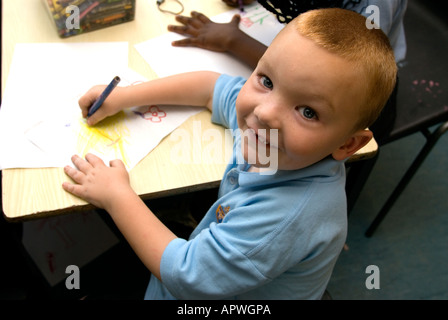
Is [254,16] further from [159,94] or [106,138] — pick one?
[106,138]

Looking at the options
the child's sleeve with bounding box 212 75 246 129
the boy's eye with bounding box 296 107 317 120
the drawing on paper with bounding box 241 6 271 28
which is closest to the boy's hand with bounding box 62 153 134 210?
the child's sleeve with bounding box 212 75 246 129

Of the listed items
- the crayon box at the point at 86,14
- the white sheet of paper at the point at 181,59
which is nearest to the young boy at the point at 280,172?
the white sheet of paper at the point at 181,59

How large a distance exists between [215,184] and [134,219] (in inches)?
6.2

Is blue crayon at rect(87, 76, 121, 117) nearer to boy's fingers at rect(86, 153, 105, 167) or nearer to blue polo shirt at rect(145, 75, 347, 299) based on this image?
boy's fingers at rect(86, 153, 105, 167)

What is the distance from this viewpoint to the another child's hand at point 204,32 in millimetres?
935

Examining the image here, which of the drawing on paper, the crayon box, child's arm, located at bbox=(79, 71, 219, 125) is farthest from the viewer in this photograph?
the drawing on paper

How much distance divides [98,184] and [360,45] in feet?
1.51

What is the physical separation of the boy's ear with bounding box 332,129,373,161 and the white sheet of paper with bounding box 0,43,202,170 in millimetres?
324

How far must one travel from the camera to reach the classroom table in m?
0.66

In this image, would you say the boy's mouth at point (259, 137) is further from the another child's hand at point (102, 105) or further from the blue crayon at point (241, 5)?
the blue crayon at point (241, 5)

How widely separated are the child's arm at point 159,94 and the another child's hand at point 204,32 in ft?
0.39

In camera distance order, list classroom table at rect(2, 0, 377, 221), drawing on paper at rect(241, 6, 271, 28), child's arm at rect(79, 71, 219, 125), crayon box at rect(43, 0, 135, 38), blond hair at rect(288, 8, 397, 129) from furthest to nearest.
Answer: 1. drawing on paper at rect(241, 6, 271, 28)
2. crayon box at rect(43, 0, 135, 38)
3. child's arm at rect(79, 71, 219, 125)
4. classroom table at rect(2, 0, 377, 221)
5. blond hair at rect(288, 8, 397, 129)

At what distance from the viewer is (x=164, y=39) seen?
3.11ft
